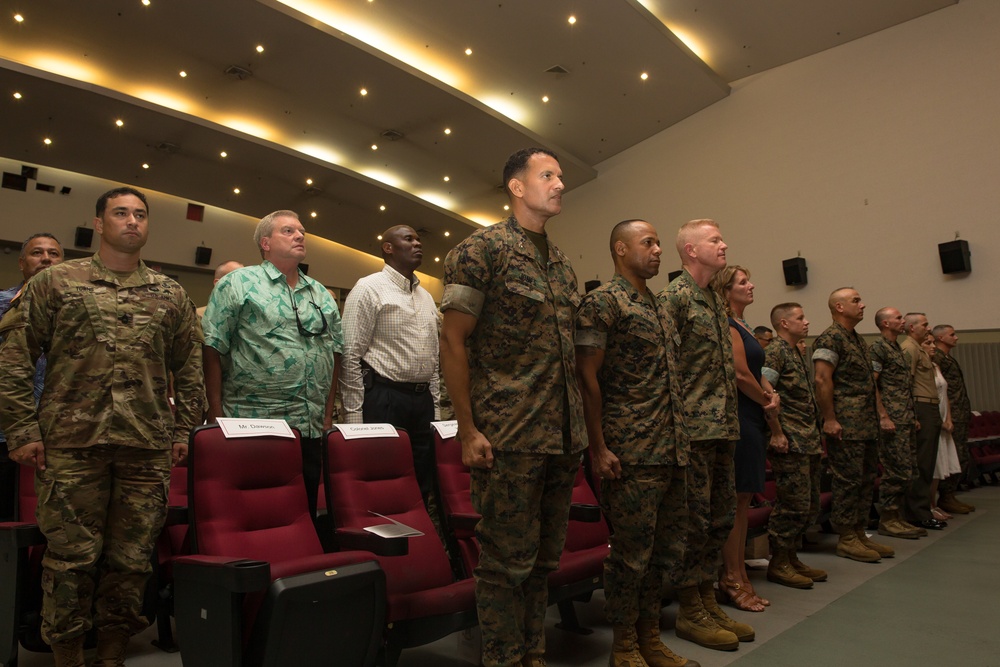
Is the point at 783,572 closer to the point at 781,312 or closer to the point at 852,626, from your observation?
the point at 852,626

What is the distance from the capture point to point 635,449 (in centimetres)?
223

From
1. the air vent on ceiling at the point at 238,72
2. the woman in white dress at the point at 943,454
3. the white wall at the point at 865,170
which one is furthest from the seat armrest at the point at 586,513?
the air vent on ceiling at the point at 238,72

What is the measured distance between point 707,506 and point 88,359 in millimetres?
2155

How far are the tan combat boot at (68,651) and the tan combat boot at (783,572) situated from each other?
9.99 ft

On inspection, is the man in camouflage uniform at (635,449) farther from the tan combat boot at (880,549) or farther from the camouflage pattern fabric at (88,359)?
the tan combat boot at (880,549)

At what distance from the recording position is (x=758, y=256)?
9664mm

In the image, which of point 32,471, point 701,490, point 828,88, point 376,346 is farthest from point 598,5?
point 32,471

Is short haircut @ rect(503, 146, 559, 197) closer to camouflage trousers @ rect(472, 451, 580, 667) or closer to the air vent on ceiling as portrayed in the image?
camouflage trousers @ rect(472, 451, 580, 667)

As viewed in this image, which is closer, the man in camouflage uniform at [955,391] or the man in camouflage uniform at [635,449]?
the man in camouflage uniform at [635,449]

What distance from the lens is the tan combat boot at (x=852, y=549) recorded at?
390 centimetres

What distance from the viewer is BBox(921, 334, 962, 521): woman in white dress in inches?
213

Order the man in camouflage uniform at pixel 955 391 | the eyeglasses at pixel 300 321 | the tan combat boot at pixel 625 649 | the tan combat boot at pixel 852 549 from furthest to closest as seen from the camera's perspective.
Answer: the man in camouflage uniform at pixel 955 391
the tan combat boot at pixel 852 549
the eyeglasses at pixel 300 321
the tan combat boot at pixel 625 649

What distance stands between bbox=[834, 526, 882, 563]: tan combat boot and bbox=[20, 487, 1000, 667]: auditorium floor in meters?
0.07

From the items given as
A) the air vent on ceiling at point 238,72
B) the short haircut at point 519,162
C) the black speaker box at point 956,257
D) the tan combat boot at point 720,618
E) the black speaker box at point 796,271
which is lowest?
the tan combat boot at point 720,618
